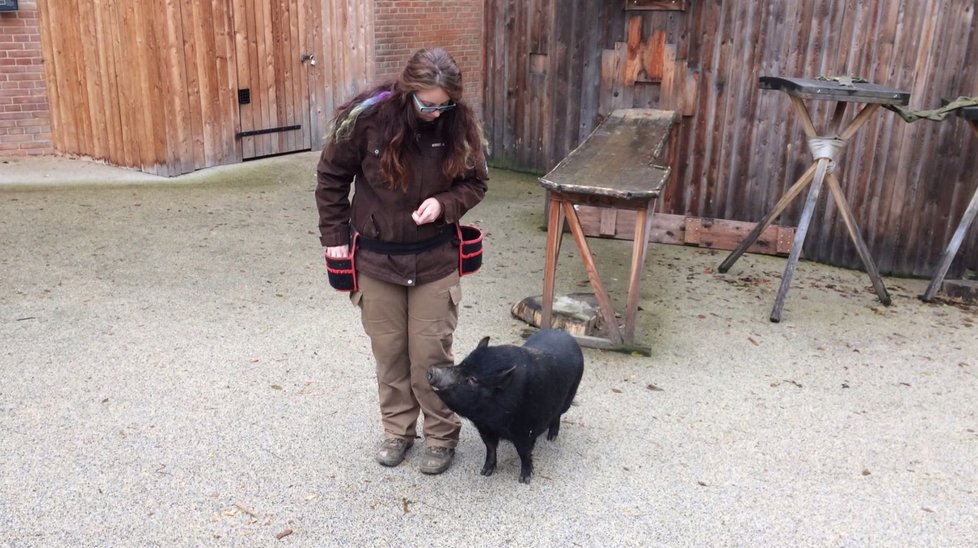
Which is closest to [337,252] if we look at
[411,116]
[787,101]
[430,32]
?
[411,116]

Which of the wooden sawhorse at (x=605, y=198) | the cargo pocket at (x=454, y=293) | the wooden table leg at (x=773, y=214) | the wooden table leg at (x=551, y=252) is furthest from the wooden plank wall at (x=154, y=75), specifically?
the cargo pocket at (x=454, y=293)

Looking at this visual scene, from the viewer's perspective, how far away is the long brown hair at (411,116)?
3336 mm

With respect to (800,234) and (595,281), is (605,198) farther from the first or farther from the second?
(800,234)

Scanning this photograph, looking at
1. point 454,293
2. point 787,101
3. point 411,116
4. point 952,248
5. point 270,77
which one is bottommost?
point 952,248

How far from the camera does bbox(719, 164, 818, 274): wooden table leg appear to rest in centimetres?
634

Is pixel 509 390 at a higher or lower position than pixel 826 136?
lower

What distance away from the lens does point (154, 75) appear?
878 centimetres

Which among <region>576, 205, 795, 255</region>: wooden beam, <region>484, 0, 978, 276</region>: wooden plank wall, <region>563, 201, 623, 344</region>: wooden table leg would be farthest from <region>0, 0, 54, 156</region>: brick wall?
<region>563, 201, 623, 344</region>: wooden table leg

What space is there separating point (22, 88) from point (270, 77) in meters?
2.65

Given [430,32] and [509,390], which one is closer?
[509,390]

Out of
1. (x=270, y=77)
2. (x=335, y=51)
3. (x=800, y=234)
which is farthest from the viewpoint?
(x=335, y=51)

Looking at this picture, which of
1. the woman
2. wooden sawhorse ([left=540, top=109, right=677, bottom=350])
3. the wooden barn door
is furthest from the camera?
the wooden barn door

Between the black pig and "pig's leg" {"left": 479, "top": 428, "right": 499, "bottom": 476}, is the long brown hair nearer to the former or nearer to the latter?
the black pig

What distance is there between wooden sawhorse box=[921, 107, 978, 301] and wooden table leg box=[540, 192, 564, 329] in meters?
3.12
